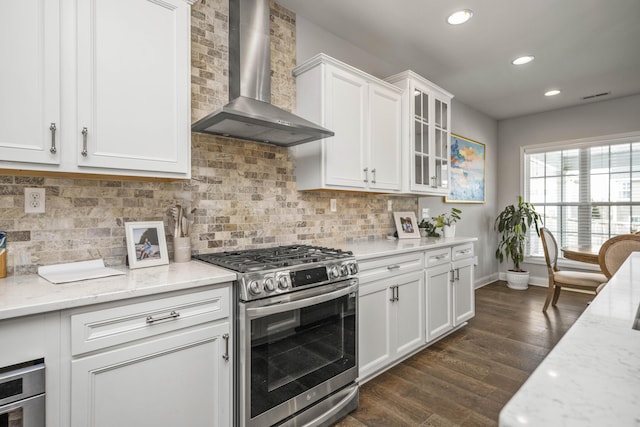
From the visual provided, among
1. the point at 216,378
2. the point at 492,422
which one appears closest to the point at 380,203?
the point at 492,422

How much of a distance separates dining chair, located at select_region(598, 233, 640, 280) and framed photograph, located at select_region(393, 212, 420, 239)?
1534mm

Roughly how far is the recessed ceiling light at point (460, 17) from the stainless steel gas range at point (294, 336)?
82.2 inches

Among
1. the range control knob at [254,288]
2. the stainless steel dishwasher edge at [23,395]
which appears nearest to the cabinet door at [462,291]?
the range control knob at [254,288]

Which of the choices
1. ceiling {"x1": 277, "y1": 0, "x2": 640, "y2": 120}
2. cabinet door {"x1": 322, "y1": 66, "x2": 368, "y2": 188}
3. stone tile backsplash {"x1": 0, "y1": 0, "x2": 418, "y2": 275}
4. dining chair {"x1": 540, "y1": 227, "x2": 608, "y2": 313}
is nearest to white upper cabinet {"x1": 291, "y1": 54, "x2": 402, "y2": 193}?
cabinet door {"x1": 322, "y1": 66, "x2": 368, "y2": 188}

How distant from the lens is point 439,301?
3.01 metres

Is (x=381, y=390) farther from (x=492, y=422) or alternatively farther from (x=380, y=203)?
(x=380, y=203)

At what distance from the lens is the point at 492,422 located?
195 centimetres

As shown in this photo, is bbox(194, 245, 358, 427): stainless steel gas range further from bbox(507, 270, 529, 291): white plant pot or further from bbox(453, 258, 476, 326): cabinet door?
bbox(507, 270, 529, 291): white plant pot

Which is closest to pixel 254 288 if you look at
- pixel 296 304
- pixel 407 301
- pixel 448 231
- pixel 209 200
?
pixel 296 304

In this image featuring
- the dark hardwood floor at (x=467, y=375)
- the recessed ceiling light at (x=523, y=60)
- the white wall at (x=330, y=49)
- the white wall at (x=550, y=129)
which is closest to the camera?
the dark hardwood floor at (x=467, y=375)

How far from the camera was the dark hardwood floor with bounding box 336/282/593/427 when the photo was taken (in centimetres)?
201

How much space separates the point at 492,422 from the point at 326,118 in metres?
2.23

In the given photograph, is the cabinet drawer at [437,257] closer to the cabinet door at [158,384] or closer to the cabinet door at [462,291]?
the cabinet door at [462,291]

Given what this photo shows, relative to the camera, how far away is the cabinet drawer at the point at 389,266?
2.27 metres
